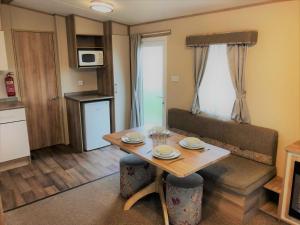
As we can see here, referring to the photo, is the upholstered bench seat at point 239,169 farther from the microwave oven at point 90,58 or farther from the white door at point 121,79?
the microwave oven at point 90,58

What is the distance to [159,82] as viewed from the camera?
14.3 ft

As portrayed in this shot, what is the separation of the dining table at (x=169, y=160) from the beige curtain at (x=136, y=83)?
61.9 inches

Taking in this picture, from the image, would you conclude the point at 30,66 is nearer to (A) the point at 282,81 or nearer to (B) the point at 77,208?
(B) the point at 77,208

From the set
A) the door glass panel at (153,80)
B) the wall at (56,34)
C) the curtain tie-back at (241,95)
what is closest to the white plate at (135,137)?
the curtain tie-back at (241,95)

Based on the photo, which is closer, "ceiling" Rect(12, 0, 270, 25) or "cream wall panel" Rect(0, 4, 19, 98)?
"ceiling" Rect(12, 0, 270, 25)

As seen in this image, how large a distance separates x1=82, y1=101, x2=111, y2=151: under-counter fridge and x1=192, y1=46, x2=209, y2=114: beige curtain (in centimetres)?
172

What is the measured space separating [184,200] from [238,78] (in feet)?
5.39

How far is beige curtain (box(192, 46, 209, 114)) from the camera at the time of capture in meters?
3.41

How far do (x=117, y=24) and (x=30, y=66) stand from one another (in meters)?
1.70

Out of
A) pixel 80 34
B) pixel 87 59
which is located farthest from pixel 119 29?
pixel 87 59

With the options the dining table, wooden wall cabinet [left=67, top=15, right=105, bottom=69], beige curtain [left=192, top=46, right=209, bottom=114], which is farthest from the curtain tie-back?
wooden wall cabinet [left=67, top=15, right=105, bottom=69]

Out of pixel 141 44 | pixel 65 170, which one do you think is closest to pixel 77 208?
pixel 65 170

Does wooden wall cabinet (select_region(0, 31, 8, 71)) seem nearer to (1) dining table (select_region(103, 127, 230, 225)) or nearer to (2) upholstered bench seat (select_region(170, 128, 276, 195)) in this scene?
(1) dining table (select_region(103, 127, 230, 225))

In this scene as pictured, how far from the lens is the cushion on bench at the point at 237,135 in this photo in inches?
110
